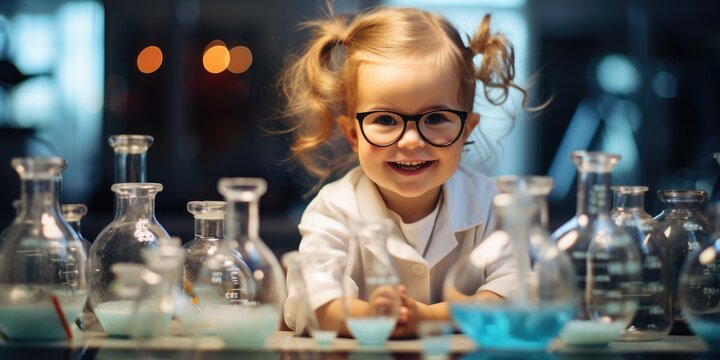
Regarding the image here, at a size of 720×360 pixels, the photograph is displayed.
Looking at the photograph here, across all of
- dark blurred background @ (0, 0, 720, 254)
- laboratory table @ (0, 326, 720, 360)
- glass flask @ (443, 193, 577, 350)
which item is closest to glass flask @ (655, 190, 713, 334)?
laboratory table @ (0, 326, 720, 360)

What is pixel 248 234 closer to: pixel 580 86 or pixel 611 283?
pixel 611 283

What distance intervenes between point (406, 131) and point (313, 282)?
310 mm

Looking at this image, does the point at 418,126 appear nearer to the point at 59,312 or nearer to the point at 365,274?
the point at 365,274

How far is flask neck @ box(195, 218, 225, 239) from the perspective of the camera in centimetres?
139

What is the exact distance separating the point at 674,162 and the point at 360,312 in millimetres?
4762

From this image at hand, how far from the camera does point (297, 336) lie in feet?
4.30

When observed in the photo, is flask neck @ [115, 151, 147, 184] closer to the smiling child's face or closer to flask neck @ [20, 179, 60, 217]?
flask neck @ [20, 179, 60, 217]

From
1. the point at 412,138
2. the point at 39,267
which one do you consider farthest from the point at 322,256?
the point at 39,267

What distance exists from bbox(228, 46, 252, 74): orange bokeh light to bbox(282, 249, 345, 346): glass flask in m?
4.38

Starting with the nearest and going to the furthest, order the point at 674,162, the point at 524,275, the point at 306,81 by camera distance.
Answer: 1. the point at 524,275
2. the point at 306,81
3. the point at 674,162

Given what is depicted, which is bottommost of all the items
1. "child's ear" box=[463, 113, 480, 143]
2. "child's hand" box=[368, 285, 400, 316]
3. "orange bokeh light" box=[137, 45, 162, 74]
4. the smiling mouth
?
"child's hand" box=[368, 285, 400, 316]

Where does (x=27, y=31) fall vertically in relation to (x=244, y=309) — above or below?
above

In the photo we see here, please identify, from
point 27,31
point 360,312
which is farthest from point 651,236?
point 27,31

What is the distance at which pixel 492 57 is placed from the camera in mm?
1660
